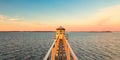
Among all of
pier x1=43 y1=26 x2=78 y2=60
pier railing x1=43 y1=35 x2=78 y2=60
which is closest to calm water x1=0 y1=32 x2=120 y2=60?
pier x1=43 y1=26 x2=78 y2=60

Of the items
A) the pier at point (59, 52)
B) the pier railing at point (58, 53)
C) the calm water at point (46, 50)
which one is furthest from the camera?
the calm water at point (46, 50)

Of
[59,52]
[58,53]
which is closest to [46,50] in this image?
[59,52]

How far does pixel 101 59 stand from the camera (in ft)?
88.1

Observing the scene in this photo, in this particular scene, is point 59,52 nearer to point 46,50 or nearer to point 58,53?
point 58,53

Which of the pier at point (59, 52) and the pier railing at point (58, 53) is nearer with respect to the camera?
the pier railing at point (58, 53)

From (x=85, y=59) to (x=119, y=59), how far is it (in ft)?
23.7

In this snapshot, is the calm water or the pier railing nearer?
the pier railing

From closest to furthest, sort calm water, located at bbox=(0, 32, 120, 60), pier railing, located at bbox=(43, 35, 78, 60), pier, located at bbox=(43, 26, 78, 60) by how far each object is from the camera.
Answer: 1. pier railing, located at bbox=(43, 35, 78, 60)
2. pier, located at bbox=(43, 26, 78, 60)
3. calm water, located at bbox=(0, 32, 120, 60)

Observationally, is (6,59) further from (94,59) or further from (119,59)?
(119,59)

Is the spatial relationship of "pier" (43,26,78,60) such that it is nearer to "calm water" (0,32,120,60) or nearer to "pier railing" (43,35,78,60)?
"pier railing" (43,35,78,60)

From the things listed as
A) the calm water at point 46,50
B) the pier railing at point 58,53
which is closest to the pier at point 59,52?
the pier railing at point 58,53

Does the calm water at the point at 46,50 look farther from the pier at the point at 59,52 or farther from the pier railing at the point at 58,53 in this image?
the pier railing at the point at 58,53

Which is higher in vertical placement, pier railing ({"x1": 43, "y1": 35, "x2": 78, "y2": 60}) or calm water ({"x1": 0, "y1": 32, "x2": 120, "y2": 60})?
pier railing ({"x1": 43, "y1": 35, "x2": 78, "y2": 60})

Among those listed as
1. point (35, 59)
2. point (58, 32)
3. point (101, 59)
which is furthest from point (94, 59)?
point (35, 59)
